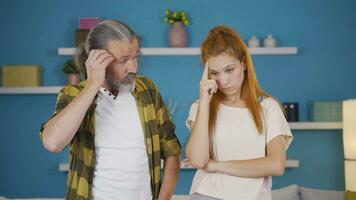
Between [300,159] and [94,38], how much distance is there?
3.36 m

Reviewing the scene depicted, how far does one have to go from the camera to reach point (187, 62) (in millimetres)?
4824

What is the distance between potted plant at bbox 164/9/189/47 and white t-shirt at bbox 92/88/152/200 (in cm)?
281

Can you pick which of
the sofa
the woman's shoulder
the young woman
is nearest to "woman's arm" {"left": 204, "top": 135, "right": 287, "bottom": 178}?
the young woman

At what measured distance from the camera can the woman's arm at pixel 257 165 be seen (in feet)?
6.36

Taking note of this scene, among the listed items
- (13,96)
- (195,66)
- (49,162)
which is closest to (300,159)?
(195,66)

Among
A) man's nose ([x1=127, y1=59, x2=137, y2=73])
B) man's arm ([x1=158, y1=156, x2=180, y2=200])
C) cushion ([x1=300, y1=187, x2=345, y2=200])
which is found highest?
man's nose ([x1=127, y1=59, x2=137, y2=73])

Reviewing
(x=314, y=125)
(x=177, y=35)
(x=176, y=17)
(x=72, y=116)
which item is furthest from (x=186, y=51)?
(x=72, y=116)

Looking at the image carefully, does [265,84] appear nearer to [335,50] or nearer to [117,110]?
[335,50]

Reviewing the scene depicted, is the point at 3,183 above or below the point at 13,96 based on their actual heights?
below

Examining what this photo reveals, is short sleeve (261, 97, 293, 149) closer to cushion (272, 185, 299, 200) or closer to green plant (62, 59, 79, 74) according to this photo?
cushion (272, 185, 299, 200)

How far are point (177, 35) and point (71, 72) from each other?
2.82 feet

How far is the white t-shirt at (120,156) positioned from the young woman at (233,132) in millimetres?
234

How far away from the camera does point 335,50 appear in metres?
4.87

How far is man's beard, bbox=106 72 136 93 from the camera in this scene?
1.82m
